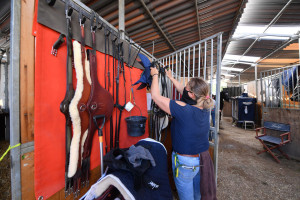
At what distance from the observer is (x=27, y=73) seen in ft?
2.51

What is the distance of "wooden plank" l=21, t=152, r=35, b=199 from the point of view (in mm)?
749

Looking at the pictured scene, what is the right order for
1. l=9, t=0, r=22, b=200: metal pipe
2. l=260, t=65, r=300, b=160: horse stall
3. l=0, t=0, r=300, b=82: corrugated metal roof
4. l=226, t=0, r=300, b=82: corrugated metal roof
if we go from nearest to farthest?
1. l=9, t=0, r=22, b=200: metal pipe
2. l=0, t=0, r=300, b=82: corrugated metal roof
3. l=260, t=65, r=300, b=160: horse stall
4. l=226, t=0, r=300, b=82: corrugated metal roof

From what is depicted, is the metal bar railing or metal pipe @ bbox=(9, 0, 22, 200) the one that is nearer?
metal pipe @ bbox=(9, 0, 22, 200)

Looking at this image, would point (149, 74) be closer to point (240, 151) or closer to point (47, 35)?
point (47, 35)

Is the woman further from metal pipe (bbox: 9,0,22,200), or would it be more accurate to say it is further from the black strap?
metal pipe (bbox: 9,0,22,200)

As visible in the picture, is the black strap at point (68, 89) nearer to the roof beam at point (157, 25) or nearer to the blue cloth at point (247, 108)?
the roof beam at point (157, 25)

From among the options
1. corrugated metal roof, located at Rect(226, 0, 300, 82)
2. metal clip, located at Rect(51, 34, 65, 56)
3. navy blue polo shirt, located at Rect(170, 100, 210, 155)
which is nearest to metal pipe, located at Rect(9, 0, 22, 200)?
metal clip, located at Rect(51, 34, 65, 56)

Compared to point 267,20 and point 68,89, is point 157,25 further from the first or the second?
point 267,20

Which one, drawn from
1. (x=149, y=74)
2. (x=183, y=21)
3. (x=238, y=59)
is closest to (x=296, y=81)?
(x=183, y=21)

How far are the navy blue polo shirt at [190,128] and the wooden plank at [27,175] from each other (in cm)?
118

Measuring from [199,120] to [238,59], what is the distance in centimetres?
890

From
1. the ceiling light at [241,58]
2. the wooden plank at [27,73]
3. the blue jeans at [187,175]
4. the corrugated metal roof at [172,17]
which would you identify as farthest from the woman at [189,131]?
A: the ceiling light at [241,58]

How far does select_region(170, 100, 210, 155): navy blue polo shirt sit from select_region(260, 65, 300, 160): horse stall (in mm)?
3916

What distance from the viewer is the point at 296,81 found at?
3434mm
